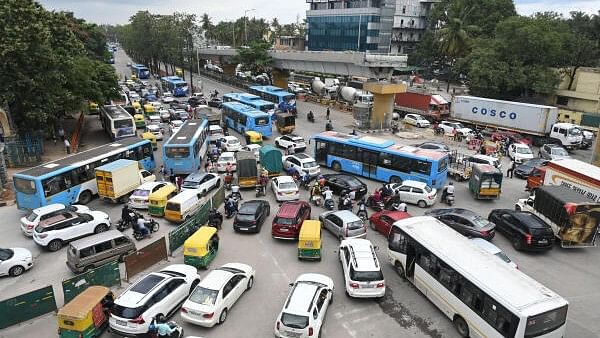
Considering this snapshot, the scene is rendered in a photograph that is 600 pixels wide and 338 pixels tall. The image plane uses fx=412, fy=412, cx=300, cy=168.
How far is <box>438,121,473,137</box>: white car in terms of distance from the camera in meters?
39.4

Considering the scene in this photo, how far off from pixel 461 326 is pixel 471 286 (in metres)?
1.55

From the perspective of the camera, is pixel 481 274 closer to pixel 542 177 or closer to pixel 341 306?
pixel 341 306

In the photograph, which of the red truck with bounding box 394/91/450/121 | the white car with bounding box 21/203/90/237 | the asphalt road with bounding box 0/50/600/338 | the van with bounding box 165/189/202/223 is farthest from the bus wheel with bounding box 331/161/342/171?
the red truck with bounding box 394/91/450/121

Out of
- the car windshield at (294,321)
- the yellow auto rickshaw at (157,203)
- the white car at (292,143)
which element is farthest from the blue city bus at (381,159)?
the car windshield at (294,321)

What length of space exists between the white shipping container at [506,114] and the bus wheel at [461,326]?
30689 mm

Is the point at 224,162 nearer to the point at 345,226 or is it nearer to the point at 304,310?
the point at 345,226

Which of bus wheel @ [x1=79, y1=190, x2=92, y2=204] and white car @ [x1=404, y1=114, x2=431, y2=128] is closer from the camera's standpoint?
bus wheel @ [x1=79, y1=190, x2=92, y2=204]

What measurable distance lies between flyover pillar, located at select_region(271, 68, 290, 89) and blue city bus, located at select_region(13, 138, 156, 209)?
133 feet

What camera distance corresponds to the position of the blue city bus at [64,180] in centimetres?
2036

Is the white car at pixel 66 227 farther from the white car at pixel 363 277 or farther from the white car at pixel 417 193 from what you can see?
the white car at pixel 417 193

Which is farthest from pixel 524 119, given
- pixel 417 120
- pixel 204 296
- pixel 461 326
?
pixel 204 296

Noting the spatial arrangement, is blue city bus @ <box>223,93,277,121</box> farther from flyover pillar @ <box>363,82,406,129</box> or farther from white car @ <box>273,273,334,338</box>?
white car @ <box>273,273,334,338</box>

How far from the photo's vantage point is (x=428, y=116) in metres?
46.5

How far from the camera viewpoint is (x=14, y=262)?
15.8 m
